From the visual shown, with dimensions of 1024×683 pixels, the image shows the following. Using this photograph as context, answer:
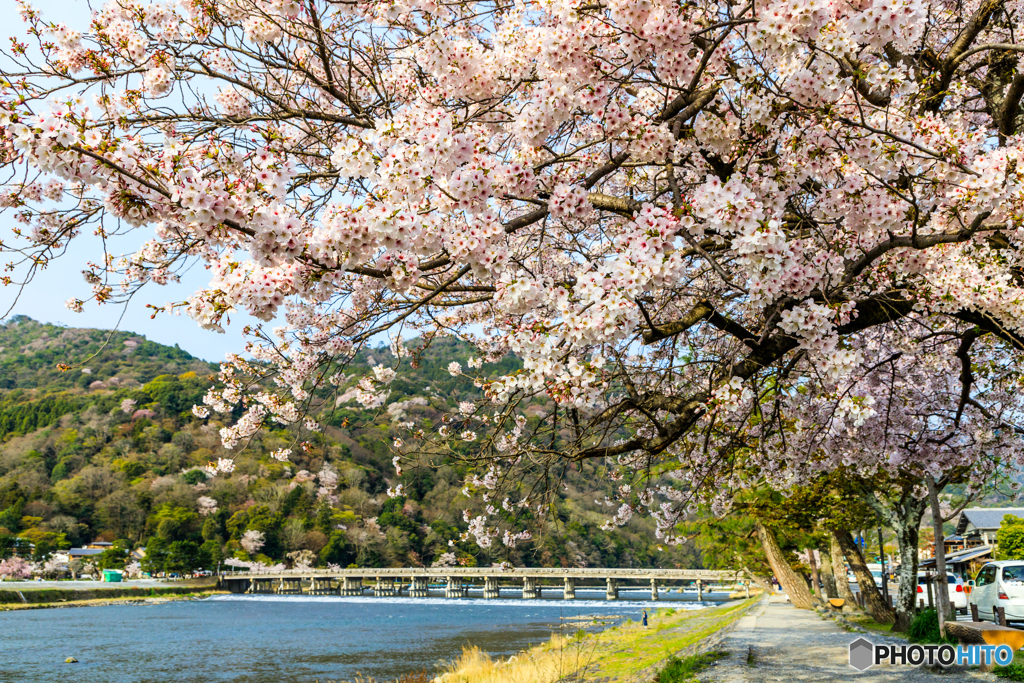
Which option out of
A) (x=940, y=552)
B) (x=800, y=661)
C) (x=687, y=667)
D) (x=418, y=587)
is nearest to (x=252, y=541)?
(x=418, y=587)

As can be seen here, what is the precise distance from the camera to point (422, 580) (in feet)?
253

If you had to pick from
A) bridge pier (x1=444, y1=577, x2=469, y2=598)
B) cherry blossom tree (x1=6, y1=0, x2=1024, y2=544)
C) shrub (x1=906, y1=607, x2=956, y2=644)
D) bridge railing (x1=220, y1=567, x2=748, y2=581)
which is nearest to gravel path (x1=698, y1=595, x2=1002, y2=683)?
shrub (x1=906, y1=607, x2=956, y2=644)

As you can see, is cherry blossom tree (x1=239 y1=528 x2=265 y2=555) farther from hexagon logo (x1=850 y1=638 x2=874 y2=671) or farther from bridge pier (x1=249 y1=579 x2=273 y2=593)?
hexagon logo (x1=850 y1=638 x2=874 y2=671)

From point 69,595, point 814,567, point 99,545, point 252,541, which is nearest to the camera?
Answer: point 814,567

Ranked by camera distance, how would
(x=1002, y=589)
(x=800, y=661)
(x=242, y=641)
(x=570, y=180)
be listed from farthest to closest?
(x=242, y=641), (x=1002, y=589), (x=800, y=661), (x=570, y=180)

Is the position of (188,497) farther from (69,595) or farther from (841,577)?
(841,577)

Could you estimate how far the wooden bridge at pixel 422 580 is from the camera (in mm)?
66688

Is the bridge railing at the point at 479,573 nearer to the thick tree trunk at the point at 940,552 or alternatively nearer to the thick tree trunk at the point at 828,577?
the thick tree trunk at the point at 828,577

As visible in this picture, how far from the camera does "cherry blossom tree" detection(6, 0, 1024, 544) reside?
325 centimetres

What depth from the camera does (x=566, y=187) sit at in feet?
13.2

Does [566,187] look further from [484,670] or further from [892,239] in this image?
[484,670]

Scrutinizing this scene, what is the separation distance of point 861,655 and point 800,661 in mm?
946

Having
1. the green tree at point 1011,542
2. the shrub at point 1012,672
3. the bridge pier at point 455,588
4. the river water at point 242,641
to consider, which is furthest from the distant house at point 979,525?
the bridge pier at point 455,588

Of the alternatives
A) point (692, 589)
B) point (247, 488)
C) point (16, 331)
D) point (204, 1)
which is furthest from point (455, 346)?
point (16, 331)
